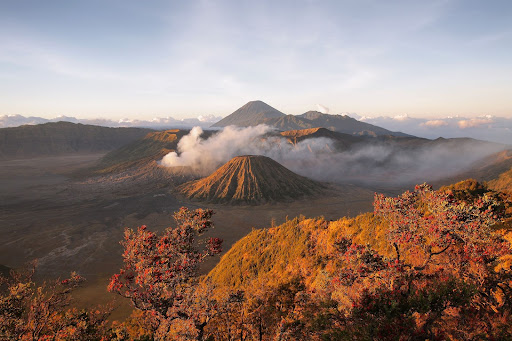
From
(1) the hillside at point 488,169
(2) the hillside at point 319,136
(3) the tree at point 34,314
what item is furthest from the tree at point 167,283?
(2) the hillside at point 319,136

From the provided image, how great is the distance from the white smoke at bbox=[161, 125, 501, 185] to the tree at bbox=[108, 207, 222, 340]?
90.7 metres

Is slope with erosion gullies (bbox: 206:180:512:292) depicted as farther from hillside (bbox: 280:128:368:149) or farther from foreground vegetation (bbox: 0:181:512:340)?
hillside (bbox: 280:128:368:149)

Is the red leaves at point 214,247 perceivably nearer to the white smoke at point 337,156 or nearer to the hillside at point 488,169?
the white smoke at point 337,156

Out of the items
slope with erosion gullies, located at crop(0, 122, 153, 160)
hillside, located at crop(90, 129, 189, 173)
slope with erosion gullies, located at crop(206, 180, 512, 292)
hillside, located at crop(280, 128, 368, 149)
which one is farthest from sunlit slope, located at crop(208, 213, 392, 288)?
slope with erosion gullies, located at crop(0, 122, 153, 160)

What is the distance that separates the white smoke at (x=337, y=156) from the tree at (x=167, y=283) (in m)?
90.7

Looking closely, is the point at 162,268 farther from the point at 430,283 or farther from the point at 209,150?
the point at 209,150

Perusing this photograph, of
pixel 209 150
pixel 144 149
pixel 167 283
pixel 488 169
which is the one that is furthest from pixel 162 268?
pixel 144 149

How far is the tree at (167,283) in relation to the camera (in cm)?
908

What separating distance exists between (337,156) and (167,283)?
434ft

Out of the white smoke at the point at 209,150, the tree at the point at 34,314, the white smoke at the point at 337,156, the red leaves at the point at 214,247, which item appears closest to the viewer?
the tree at the point at 34,314

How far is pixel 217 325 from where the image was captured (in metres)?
12.0

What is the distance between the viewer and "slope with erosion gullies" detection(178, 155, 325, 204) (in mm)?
73750

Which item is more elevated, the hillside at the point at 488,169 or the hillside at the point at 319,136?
the hillside at the point at 319,136

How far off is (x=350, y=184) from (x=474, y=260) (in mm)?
88556
